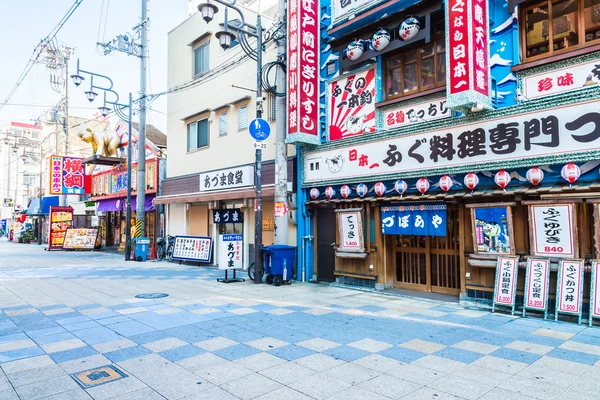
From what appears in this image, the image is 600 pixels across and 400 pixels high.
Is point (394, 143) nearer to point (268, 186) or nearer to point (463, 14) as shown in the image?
point (463, 14)

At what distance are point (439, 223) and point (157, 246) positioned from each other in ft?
47.8

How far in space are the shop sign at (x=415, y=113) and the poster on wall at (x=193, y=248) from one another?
9422 millimetres

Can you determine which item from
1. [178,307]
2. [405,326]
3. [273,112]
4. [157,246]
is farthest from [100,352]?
[157,246]

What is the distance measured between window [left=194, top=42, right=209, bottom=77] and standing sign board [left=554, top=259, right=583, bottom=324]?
15.2 metres

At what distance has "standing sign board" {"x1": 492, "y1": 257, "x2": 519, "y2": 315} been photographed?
8.12 metres

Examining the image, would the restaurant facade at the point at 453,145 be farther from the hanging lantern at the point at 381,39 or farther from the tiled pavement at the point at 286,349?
the tiled pavement at the point at 286,349

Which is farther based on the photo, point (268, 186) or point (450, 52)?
point (268, 186)

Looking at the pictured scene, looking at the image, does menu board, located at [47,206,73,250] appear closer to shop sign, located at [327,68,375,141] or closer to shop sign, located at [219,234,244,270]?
shop sign, located at [219,234,244,270]

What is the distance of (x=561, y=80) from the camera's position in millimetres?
7910

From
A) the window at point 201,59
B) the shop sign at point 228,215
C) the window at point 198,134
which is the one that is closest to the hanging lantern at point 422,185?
the shop sign at point 228,215

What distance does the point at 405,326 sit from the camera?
7352 millimetres

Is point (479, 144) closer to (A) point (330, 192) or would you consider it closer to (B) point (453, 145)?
(B) point (453, 145)

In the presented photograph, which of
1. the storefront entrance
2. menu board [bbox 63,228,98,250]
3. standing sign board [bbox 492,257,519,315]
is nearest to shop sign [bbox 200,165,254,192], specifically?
the storefront entrance

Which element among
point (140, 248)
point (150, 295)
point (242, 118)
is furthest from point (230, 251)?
point (140, 248)
